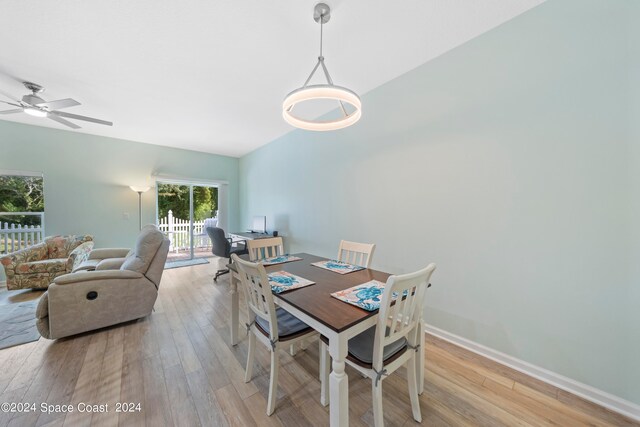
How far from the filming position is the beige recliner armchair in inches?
75.4

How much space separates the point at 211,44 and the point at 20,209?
4703mm

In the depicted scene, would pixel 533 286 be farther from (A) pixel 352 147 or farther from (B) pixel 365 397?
(A) pixel 352 147

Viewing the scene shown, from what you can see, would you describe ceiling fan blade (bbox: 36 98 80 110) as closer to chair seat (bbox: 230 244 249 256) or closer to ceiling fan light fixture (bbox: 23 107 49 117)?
ceiling fan light fixture (bbox: 23 107 49 117)

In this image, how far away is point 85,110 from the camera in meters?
3.02

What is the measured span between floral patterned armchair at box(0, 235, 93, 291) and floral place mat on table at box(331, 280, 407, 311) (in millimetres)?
4129

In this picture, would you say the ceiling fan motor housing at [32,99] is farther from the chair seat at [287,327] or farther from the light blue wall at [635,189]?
the light blue wall at [635,189]

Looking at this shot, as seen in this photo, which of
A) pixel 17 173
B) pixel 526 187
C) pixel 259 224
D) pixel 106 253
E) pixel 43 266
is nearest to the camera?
pixel 526 187

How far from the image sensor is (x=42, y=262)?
303 centimetres

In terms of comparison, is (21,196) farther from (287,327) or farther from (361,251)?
(361,251)

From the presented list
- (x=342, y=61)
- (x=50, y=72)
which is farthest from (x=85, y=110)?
(x=342, y=61)

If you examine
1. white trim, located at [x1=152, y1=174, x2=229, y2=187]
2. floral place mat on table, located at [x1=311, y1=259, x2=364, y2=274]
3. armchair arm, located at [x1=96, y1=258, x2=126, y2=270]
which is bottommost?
armchair arm, located at [x1=96, y1=258, x2=126, y2=270]

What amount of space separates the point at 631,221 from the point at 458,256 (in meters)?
0.96

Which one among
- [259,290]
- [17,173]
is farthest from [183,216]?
[259,290]

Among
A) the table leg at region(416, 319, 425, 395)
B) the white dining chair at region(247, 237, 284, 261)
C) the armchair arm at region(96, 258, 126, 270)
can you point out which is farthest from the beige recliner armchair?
the table leg at region(416, 319, 425, 395)
